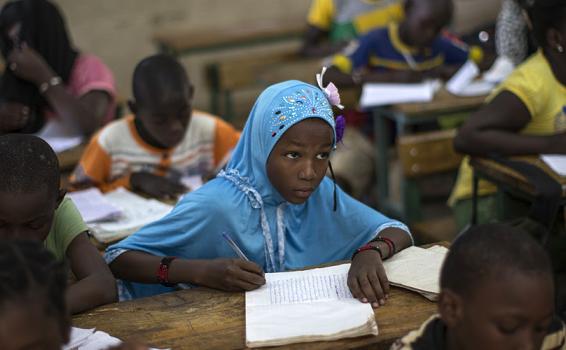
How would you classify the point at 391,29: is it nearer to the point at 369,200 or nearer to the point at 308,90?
the point at 369,200

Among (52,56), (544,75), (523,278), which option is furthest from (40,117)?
(523,278)

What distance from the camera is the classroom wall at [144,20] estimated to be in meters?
6.77

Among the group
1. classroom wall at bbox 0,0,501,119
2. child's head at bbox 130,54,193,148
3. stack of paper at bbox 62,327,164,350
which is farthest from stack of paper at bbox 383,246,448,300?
classroom wall at bbox 0,0,501,119

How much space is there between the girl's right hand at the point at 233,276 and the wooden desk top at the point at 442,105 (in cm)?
224

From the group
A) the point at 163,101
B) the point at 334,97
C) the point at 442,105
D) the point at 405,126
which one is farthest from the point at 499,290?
the point at 405,126

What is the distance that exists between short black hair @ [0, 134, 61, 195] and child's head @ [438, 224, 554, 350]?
109 cm

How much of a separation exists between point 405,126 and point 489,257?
2.88m

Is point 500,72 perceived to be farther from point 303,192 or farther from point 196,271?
point 196,271

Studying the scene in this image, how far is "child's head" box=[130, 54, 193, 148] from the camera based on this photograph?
345 cm

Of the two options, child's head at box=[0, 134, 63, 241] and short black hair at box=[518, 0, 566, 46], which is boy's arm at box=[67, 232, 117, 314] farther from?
short black hair at box=[518, 0, 566, 46]

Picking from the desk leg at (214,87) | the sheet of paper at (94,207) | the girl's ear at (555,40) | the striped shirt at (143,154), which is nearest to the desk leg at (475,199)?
the girl's ear at (555,40)

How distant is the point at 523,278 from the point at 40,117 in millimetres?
3084

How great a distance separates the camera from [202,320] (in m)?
2.07

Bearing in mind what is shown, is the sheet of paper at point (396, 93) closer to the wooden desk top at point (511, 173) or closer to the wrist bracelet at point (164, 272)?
the wooden desk top at point (511, 173)
